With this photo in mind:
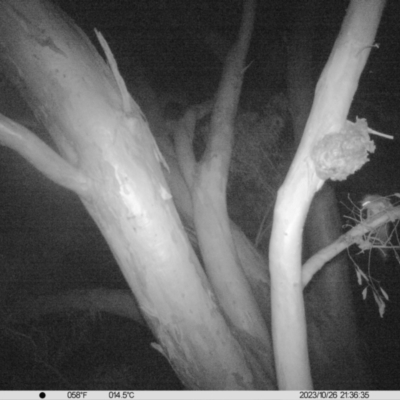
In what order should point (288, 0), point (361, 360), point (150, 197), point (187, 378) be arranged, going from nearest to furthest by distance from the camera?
1. point (150, 197)
2. point (187, 378)
3. point (361, 360)
4. point (288, 0)

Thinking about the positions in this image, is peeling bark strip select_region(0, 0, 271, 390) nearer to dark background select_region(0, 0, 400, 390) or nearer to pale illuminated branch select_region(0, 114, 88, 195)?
pale illuminated branch select_region(0, 114, 88, 195)

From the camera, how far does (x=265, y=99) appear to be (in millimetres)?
3434

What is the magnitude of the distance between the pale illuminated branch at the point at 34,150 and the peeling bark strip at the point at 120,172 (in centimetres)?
1

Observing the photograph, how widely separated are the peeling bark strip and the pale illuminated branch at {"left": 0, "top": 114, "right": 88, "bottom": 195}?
0.01 meters

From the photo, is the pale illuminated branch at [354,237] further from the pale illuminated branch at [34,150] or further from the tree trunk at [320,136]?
the pale illuminated branch at [34,150]

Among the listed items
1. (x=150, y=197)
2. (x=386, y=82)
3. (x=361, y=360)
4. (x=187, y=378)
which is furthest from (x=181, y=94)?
(x=361, y=360)

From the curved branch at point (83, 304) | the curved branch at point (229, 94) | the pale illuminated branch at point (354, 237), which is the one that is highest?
the curved branch at point (229, 94)

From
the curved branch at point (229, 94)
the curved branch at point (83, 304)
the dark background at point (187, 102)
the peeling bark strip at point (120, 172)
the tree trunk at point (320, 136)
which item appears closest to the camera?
the tree trunk at point (320, 136)

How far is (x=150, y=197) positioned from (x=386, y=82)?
2.87m

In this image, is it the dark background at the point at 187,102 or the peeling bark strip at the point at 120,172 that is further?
the dark background at the point at 187,102

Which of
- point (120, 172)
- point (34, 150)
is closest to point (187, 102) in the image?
point (120, 172)

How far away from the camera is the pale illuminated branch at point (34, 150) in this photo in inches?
47.1

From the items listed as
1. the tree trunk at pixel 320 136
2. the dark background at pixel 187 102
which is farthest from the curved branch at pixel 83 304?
the tree trunk at pixel 320 136

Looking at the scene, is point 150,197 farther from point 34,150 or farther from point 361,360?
point 361,360
